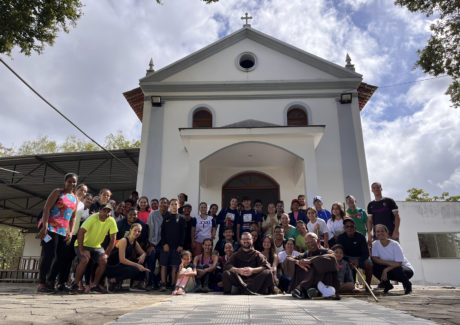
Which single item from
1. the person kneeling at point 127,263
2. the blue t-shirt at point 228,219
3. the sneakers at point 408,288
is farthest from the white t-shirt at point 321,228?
the person kneeling at point 127,263

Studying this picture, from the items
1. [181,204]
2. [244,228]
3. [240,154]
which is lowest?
[244,228]

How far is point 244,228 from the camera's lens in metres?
7.30

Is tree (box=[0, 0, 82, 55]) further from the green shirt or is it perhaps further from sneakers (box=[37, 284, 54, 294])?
the green shirt

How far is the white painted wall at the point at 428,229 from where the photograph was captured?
11.9 m

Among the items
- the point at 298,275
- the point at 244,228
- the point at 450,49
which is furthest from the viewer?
the point at 450,49

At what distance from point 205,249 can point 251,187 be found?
4.96 m

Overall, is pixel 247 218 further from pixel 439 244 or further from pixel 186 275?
pixel 439 244

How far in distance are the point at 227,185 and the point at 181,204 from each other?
12.6 ft

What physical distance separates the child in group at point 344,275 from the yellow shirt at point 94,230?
3881 millimetres

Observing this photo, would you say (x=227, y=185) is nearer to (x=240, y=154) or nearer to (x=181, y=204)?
Result: (x=240, y=154)

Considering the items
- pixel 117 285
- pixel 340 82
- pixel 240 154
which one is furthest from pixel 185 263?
pixel 340 82

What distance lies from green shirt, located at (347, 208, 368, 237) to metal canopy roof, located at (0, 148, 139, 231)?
28.8 ft

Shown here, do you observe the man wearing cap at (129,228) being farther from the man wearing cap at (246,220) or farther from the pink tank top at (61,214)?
the man wearing cap at (246,220)

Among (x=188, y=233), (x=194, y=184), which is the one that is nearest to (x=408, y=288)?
(x=188, y=233)
